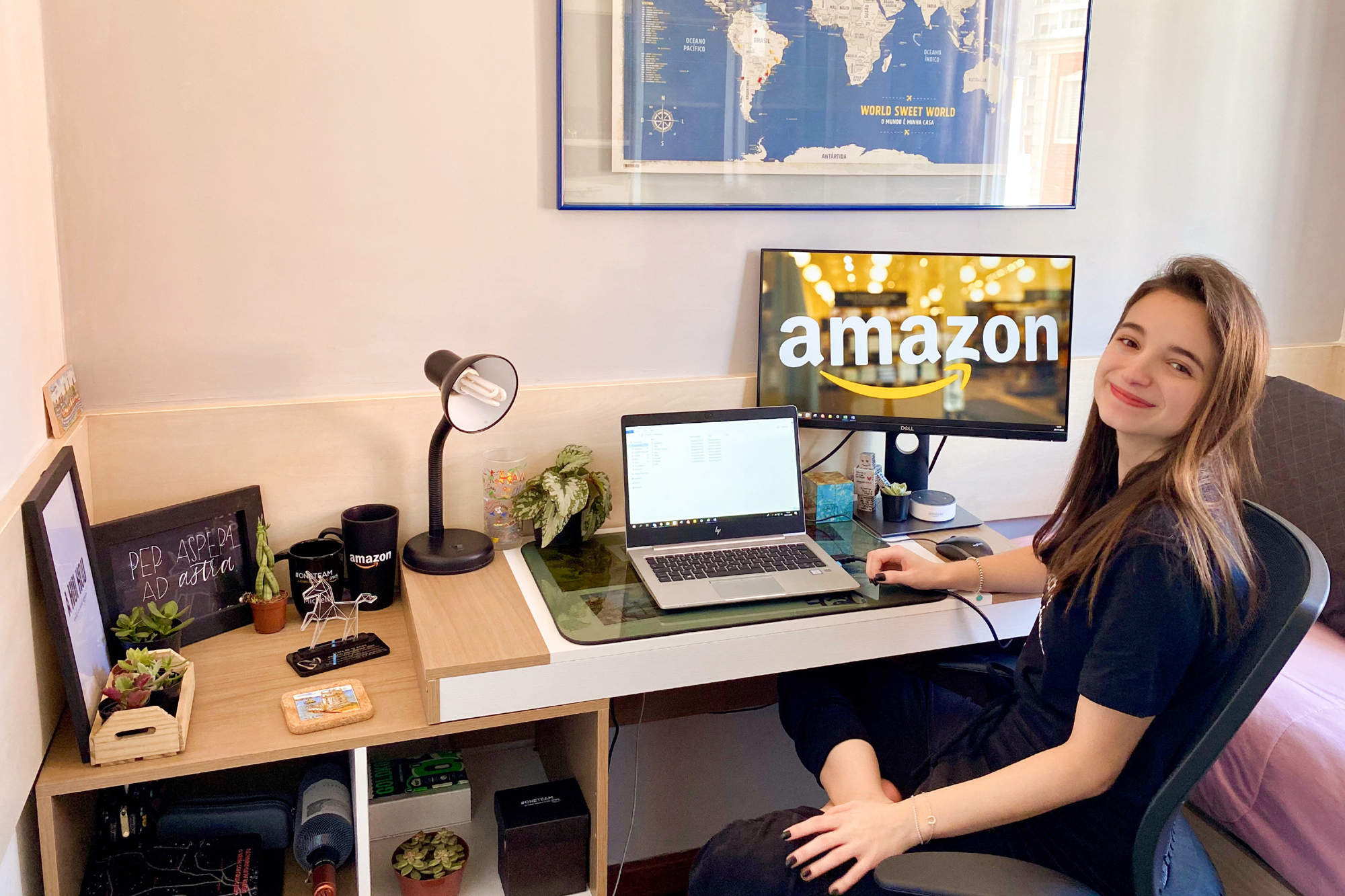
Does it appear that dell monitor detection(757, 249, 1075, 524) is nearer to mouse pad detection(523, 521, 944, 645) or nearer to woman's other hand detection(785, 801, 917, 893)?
mouse pad detection(523, 521, 944, 645)

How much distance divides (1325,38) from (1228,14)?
288mm

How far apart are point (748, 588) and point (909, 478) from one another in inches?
22.0

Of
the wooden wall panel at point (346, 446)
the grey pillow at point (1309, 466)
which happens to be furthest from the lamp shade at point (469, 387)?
the grey pillow at point (1309, 466)

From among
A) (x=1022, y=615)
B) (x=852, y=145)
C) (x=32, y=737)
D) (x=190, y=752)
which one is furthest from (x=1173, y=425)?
(x=32, y=737)

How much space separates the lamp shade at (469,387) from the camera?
167 centimetres

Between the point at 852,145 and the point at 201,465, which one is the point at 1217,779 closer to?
the point at 852,145

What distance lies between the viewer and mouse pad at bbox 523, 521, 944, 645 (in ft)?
5.21

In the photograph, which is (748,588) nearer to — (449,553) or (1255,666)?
(449,553)

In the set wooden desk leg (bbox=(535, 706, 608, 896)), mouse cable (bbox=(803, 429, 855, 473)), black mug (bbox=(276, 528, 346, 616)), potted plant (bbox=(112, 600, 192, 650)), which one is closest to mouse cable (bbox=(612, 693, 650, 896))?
wooden desk leg (bbox=(535, 706, 608, 896))

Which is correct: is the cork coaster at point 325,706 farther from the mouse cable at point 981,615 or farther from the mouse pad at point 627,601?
the mouse cable at point 981,615

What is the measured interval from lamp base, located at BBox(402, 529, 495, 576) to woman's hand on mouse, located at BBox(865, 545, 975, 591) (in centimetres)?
66

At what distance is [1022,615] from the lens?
1.75 meters

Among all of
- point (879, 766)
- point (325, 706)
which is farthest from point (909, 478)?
point (325, 706)

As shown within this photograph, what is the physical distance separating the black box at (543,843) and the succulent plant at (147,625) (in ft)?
1.89
